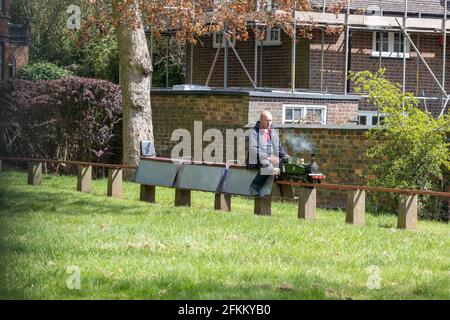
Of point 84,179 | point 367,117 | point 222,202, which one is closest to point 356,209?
point 222,202

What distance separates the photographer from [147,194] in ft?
62.2

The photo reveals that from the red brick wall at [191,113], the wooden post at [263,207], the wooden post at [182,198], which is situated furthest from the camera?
the red brick wall at [191,113]

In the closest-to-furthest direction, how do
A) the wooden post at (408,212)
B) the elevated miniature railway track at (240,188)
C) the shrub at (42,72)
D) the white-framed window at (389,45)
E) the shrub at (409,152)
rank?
the wooden post at (408,212) < the elevated miniature railway track at (240,188) < the shrub at (409,152) < the white-framed window at (389,45) < the shrub at (42,72)

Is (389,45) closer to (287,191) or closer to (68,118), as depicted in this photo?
(68,118)

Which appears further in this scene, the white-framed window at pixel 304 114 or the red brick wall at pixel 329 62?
the red brick wall at pixel 329 62

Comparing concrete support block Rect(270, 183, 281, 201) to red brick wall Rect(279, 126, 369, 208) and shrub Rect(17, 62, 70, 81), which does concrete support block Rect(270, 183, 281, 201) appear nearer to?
red brick wall Rect(279, 126, 369, 208)

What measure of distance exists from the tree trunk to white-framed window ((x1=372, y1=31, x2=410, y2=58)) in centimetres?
1248

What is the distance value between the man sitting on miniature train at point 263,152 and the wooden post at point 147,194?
9.40ft

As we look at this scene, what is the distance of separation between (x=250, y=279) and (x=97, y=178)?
17.0 m

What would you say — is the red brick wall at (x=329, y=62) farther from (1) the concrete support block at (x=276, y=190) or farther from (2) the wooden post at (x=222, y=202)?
(1) the concrete support block at (x=276, y=190)

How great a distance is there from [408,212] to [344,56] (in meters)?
18.9

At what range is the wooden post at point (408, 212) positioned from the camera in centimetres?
1570

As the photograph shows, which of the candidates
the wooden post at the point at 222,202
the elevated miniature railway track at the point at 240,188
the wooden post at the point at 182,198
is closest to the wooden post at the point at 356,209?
the elevated miniature railway track at the point at 240,188

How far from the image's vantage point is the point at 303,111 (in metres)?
28.7
